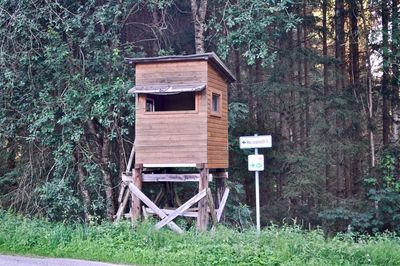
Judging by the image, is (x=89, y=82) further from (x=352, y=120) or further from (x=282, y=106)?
(x=352, y=120)

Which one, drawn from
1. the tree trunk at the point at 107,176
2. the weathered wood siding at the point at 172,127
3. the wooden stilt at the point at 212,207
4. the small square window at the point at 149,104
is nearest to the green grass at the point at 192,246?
the wooden stilt at the point at 212,207

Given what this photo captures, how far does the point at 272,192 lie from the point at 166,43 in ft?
26.0

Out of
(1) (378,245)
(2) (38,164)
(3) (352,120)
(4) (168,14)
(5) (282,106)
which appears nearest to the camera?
(1) (378,245)

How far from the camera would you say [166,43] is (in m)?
14.8

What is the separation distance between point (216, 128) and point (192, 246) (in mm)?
3661

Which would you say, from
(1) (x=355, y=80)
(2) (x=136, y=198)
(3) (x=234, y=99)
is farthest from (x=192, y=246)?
(1) (x=355, y=80)

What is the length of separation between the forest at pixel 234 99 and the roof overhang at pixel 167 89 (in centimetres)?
175

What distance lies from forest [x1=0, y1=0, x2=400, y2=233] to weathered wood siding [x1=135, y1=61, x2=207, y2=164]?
5.82 ft

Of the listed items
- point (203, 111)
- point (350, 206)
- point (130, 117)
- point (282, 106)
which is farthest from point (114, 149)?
Answer: point (350, 206)

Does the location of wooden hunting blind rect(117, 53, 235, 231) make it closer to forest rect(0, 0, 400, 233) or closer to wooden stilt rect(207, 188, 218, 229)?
wooden stilt rect(207, 188, 218, 229)

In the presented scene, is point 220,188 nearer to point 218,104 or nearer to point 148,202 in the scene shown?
point 218,104

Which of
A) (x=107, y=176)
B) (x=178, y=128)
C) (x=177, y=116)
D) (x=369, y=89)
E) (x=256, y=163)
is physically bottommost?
(x=107, y=176)

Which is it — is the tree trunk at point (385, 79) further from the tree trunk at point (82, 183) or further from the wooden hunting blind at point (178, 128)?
the tree trunk at point (82, 183)

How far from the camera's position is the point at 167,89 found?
10828 mm
